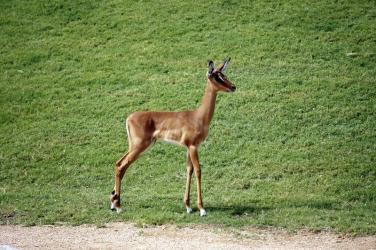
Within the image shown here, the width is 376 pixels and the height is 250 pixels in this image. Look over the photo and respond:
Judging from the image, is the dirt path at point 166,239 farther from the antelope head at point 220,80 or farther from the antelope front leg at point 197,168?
the antelope head at point 220,80

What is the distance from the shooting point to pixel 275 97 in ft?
67.8

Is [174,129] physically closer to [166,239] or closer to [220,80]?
[220,80]

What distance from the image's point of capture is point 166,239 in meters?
11.4

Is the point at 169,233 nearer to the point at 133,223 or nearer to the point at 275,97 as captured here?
the point at 133,223

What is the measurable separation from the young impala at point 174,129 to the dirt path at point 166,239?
1.40m

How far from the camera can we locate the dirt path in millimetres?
10969

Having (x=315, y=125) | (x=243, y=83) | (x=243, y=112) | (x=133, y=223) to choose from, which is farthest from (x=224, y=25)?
(x=133, y=223)

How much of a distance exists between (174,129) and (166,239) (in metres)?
2.86

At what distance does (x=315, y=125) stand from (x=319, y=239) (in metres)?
7.78

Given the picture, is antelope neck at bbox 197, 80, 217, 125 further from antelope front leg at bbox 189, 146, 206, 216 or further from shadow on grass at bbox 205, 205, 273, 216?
shadow on grass at bbox 205, 205, 273, 216

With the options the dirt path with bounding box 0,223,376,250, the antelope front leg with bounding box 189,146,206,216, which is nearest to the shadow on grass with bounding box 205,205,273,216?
the antelope front leg with bounding box 189,146,206,216

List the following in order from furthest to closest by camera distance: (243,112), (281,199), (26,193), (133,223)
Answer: (243,112) < (26,193) < (281,199) < (133,223)

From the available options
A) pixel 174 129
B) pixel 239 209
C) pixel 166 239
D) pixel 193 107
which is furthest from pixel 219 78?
pixel 193 107

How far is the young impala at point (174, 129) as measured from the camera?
1332 cm
